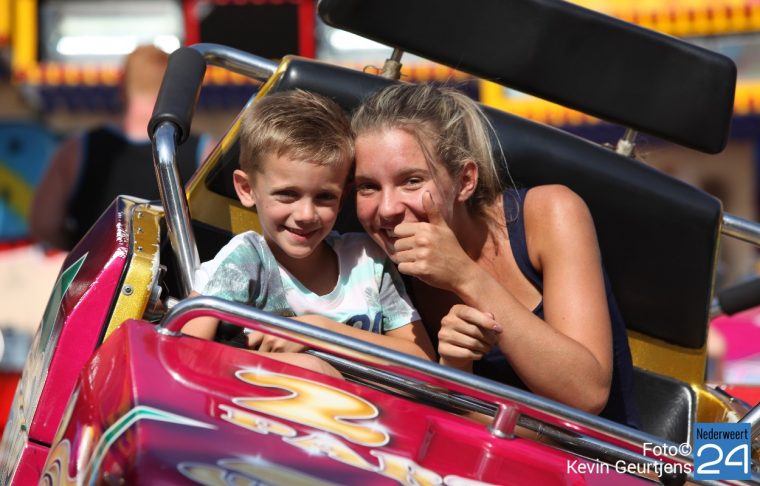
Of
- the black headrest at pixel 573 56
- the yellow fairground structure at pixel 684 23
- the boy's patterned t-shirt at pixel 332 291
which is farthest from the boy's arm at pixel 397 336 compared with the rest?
the yellow fairground structure at pixel 684 23

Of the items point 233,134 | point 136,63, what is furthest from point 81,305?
point 136,63

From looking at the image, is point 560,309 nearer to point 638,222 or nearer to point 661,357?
point 638,222

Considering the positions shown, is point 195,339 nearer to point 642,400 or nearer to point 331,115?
point 331,115

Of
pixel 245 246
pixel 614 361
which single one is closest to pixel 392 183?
pixel 245 246

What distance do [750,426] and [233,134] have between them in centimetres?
106

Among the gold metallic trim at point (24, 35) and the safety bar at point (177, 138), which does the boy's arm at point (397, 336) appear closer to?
the safety bar at point (177, 138)

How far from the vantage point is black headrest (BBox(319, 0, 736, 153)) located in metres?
2.09

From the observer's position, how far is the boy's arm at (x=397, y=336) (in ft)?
5.40

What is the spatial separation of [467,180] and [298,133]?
31cm

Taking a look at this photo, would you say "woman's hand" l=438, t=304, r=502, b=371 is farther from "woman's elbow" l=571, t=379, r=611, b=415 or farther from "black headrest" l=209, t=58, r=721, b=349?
"black headrest" l=209, t=58, r=721, b=349

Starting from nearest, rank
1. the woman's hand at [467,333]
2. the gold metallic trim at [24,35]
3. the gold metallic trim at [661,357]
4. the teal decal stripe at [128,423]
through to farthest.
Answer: the teal decal stripe at [128,423]
the woman's hand at [467,333]
the gold metallic trim at [661,357]
the gold metallic trim at [24,35]

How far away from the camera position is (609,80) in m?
2.11

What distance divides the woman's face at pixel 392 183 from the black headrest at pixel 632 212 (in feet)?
1.07

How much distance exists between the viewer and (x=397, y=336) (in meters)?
1.81
